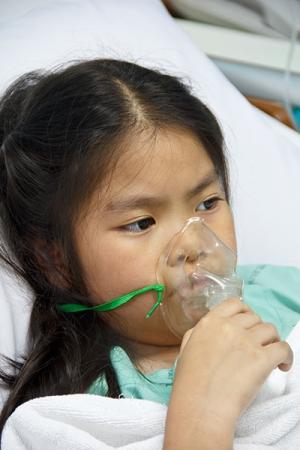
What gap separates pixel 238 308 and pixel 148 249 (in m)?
0.19

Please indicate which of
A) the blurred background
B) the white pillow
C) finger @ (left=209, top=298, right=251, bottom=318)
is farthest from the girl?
the blurred background

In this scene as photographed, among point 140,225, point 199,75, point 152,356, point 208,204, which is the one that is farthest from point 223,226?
point 199,75

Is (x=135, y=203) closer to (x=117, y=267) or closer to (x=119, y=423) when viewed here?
(x=117, y=267)

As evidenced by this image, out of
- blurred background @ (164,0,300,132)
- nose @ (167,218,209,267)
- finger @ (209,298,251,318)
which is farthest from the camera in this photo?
blurred background @ (164,0,300,132)

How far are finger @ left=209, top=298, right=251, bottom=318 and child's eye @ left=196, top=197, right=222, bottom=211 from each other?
0.71 ft

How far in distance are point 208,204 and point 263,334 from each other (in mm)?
312

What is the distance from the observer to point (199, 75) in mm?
2133

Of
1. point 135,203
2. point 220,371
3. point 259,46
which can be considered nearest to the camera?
point 220,371

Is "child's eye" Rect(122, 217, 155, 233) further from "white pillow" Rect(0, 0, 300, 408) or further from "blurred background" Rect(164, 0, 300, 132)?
"blurred background" Rect(164, 0, 300, 132)

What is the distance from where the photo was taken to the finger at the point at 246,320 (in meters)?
1.27

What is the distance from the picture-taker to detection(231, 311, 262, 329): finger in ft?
4.17

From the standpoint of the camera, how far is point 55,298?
1.56 metres

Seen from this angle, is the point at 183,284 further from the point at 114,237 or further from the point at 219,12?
the point at 219,12

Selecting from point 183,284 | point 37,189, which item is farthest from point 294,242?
point 37,189
